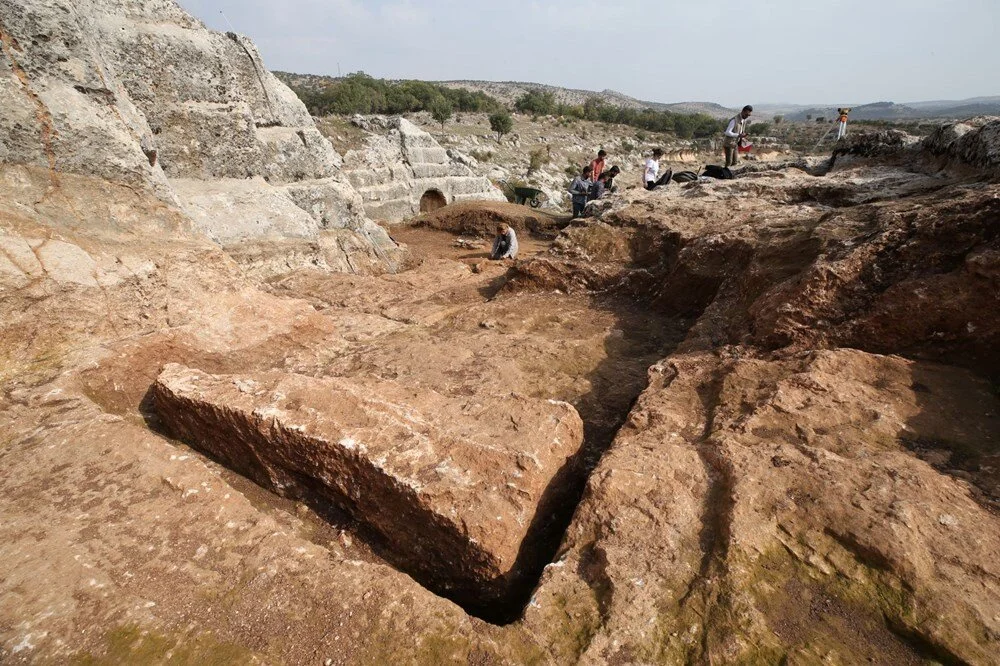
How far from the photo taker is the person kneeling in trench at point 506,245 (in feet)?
33.0

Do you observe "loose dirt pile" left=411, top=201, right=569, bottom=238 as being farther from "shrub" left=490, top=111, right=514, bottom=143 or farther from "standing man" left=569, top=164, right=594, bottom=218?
"shrub" left=490, top=111, right=514, bottom=143

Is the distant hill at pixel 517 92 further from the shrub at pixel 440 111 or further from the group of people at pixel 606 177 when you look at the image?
the group of people at pixel 606 177

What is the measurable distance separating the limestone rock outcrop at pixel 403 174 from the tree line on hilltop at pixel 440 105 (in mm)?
20447

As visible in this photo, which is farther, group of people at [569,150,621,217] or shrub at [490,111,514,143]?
shrub at [490,111,514,143]

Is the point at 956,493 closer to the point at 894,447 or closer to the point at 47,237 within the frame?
the point at 894,447

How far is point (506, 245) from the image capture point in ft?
33.4

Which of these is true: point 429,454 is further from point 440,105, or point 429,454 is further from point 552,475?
point 440,105

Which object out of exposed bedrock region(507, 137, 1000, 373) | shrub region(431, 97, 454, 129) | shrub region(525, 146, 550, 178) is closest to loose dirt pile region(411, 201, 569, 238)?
exposed bedrock region(507, 137, 1000, 373)

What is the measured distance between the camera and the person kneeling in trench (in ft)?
33.0

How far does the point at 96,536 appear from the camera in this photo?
86.7 inches

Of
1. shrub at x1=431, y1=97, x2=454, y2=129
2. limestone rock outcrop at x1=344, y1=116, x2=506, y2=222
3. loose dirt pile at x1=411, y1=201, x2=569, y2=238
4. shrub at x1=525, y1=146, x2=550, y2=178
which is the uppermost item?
shrub at x1=431, y1=97, x2=454, y2=129

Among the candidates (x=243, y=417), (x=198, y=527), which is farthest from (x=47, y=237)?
(x=198, y=527)

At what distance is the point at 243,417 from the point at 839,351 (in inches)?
139

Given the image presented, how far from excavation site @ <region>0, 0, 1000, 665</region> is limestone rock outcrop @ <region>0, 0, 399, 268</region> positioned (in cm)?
4
